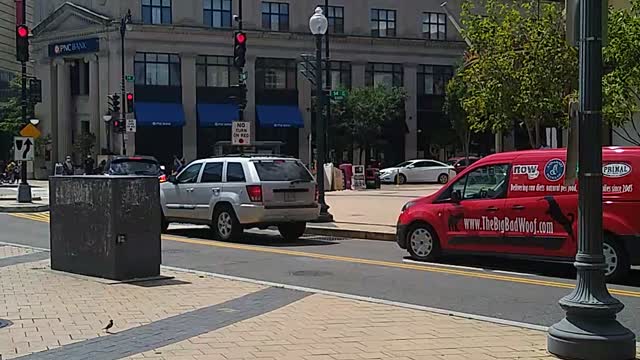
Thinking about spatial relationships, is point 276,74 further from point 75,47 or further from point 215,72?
point 75,47

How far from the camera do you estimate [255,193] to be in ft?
57.7

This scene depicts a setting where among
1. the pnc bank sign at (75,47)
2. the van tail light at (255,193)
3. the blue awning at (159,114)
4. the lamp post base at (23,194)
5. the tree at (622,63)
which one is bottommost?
the lamp post base at (23,194)

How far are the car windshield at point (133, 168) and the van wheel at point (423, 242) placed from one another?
12.7 m

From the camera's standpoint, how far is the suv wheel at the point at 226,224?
1788 cm

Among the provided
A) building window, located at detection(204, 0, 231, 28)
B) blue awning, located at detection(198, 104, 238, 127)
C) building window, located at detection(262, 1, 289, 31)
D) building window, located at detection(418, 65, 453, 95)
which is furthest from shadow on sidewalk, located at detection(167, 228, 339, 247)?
building window, located at detection(418, 65, 453, 95)

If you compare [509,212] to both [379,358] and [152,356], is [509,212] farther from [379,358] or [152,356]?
[152,356]

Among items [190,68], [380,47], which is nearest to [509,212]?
[190,68]

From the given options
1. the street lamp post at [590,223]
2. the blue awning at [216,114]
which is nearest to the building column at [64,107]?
the blue awning at [216,114]

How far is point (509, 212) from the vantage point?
13.2 meters

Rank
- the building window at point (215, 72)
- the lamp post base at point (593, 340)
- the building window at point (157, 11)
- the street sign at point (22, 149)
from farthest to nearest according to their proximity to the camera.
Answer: the building window at point (215, 72) < the building window at point (157, 11) < the street sign at point (22, 149) < the lamp post base at point (593, 340)

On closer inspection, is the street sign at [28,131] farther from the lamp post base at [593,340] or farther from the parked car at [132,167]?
the lamp post base at [593,340]

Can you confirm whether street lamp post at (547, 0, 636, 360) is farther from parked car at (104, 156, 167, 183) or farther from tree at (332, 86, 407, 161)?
tree at (332, 86, 407, 161)

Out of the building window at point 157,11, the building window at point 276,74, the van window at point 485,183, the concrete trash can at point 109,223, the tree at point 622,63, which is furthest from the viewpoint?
the building window at point 276,74

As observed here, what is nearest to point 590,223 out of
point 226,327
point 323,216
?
point 226,327
